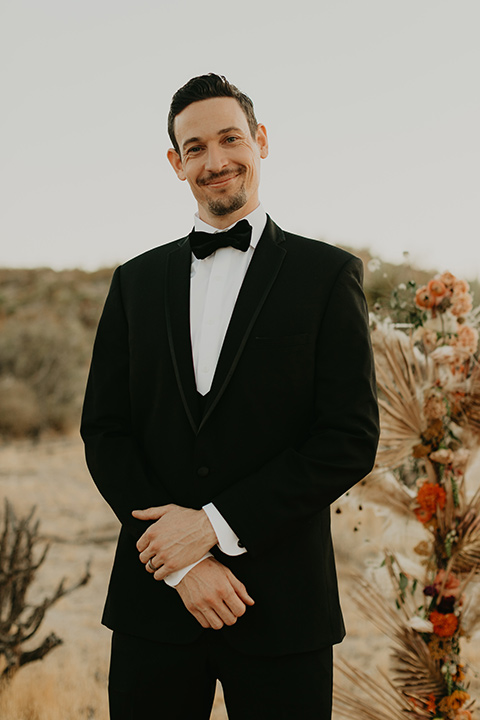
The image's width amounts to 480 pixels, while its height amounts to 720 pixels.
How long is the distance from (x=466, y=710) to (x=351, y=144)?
29.4 ft

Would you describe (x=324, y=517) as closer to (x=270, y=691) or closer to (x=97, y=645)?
(x=270, y=691)

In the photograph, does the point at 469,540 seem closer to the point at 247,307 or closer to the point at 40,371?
the point at 247,307

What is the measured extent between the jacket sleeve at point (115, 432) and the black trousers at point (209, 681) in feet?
0.95

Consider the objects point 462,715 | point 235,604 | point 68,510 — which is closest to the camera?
point 235,604

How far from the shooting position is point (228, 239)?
1.54 metres

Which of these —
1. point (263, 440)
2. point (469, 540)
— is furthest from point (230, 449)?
point (469, 540)

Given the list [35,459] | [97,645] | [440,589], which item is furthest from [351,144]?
[440,589]

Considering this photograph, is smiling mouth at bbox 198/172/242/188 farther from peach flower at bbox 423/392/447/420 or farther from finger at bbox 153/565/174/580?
peach flower at bbox 423/392/447/420

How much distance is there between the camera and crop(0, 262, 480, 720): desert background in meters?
3.37

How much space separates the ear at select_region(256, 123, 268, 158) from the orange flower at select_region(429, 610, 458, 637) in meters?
1.76

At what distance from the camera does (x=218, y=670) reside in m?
1.40

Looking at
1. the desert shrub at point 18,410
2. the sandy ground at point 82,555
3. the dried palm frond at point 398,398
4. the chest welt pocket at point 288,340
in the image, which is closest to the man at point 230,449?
the chest welt pocket at point 288,340

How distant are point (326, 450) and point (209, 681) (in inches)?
24.6

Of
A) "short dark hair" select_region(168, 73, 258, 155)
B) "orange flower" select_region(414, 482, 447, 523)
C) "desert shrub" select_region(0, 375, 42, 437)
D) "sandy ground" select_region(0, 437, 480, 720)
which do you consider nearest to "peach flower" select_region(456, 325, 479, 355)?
"orange flower" select_region(414, 482, 447, 523)
